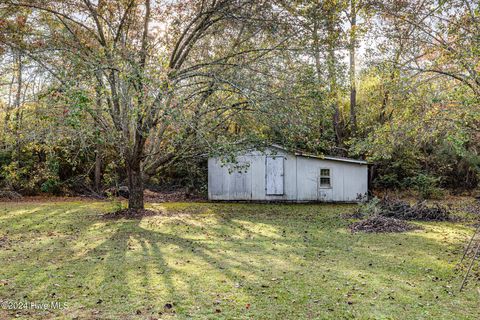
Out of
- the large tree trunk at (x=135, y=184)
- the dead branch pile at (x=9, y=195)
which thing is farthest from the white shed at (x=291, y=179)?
the dead branch pile at (x=9, y=195)

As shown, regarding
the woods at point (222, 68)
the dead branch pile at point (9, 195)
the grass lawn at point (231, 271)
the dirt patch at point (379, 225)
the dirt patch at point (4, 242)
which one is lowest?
the grass lawn at point (231, 271)

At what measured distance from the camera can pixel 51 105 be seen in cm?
771

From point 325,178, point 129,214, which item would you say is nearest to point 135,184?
point 129,214

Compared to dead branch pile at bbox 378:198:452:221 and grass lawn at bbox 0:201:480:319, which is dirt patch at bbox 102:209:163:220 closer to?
grass lawn at bbox 0:201:480:319

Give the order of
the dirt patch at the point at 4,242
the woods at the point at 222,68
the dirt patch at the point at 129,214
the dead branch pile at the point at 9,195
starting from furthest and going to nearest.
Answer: the dead branch pile at the point at 9,195 → the dirt patch at the point at 129,214 → the woods at the point at 222,68 → the dirt patch at the point at 4,242

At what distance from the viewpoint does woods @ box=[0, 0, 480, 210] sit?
8.41m

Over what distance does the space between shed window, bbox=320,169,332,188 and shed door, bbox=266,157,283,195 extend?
64.6 inches

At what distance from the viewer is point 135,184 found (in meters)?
11.9

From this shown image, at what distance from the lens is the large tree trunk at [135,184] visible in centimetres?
1167

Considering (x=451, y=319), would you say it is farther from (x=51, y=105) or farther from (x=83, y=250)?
(x=51, y=105)

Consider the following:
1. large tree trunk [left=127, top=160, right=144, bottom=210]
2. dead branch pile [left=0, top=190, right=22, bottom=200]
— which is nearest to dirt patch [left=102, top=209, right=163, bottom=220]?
large tree trunk [left=127, top=160, right=144, bottom=210]

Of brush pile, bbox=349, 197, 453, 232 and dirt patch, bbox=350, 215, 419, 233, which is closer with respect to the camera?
dirt patch, bbox=350, 215, 419, 233

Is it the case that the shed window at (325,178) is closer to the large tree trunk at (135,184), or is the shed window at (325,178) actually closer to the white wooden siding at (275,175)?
the white wooden siding at (275,175)

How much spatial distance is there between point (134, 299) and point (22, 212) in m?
10.1
